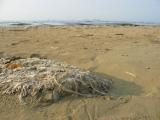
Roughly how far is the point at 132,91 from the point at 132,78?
0.58 m

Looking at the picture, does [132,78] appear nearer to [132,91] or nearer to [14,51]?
[132,91]

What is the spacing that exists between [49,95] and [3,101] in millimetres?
571

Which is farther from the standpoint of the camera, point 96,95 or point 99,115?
point 96,95

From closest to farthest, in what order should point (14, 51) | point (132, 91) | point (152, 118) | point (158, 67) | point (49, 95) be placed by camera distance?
point (152, 118)
point (49, 95)
point (132, 91)
point (158, 67)
point (14, 51)

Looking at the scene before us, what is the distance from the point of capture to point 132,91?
4176mm

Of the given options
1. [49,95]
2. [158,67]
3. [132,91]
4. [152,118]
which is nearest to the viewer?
[152,118]

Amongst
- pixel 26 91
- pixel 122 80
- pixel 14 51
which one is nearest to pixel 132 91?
pixel 122 80

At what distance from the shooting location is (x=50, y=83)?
3889mm

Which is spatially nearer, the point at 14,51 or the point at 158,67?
the point at 158,67

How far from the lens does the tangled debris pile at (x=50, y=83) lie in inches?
151

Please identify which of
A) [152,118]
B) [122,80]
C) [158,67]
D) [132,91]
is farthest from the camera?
[158,67]

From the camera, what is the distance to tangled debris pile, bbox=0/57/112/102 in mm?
3840

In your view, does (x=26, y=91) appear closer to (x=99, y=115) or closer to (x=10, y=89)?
(x=10, y=89)

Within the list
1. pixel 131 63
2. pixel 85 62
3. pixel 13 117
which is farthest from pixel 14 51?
pixel 13 117
